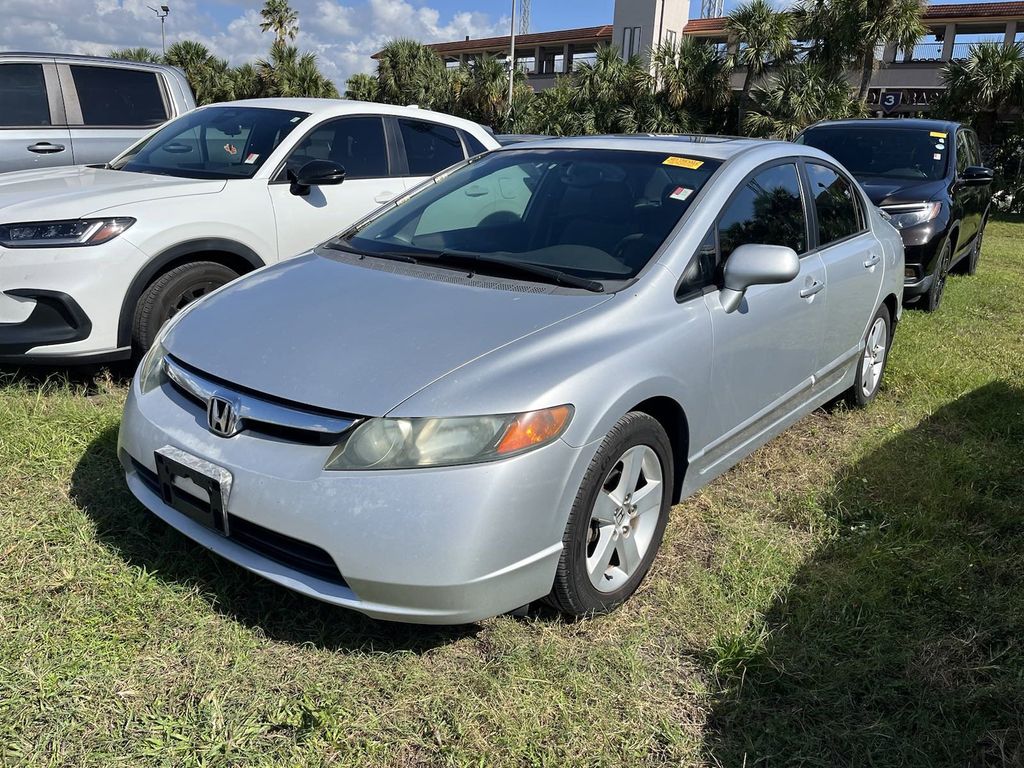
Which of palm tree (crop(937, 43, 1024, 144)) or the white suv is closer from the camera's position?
the white suv

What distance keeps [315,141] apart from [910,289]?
15.7 feet

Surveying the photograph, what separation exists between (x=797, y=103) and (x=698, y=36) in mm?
23050

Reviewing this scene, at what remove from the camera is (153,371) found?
9.29 ft

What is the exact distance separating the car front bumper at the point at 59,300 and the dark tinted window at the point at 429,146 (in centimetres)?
227

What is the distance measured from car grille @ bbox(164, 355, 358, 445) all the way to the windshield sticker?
1862mm

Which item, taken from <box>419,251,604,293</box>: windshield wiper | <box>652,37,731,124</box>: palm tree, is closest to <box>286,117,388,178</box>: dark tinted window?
<box>419,251,604,293</box>: windshield wiper

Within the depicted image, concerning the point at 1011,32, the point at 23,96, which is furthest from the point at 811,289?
the point at 1011,32

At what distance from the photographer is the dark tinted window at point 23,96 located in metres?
6.57

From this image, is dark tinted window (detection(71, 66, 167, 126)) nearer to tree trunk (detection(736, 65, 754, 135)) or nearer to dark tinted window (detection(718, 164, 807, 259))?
dark tinted window (detection(718, 164, 807, 259))

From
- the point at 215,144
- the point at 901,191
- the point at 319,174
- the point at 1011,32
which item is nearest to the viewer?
the point at 319,174

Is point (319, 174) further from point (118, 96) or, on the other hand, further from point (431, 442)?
point (118, 96)

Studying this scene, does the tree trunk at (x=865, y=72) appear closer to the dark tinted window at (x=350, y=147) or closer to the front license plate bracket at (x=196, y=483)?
the dark tinted window at (x=350, y=147)

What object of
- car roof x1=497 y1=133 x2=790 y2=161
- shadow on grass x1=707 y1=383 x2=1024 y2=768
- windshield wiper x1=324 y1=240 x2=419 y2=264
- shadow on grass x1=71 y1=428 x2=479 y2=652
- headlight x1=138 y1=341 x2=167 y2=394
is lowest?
shadow on grass x1=707 y1=383 x2=1024 y2=768

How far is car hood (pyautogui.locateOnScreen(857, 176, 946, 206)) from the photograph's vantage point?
693 cm
